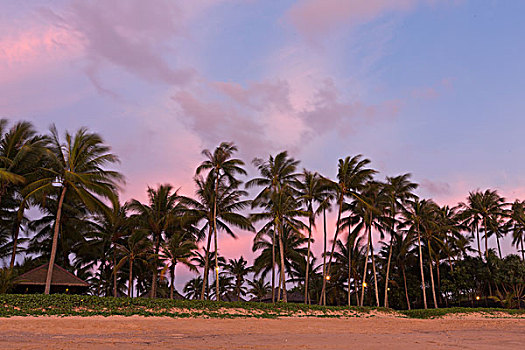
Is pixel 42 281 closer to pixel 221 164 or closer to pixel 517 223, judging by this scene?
pixel 221 164

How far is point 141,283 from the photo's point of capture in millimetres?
38000

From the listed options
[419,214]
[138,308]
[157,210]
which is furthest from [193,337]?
[419,214]

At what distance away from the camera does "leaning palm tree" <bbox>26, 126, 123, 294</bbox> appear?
67.4 feet

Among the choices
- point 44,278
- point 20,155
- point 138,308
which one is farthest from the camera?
point 44,278

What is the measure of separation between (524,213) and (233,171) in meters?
29.5

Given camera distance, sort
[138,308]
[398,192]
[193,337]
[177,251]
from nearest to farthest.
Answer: [193,337]
[138,308]
[177,251]
[398,192]

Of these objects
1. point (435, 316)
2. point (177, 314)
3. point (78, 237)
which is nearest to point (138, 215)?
point (78, 237)

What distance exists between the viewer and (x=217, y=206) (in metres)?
28.8

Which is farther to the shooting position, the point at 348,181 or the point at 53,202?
the point at 348,181

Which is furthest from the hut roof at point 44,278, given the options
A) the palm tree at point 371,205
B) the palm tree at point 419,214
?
the palm tree at point 419,214

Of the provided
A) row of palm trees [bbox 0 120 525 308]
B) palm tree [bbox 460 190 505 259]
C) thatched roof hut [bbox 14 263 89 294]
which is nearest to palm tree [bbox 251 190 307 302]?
row of palm trees [bbox 0 120 525 308]

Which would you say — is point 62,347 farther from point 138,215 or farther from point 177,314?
point 138,215

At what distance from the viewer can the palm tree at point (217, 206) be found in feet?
92.3

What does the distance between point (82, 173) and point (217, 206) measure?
32.8 ft
